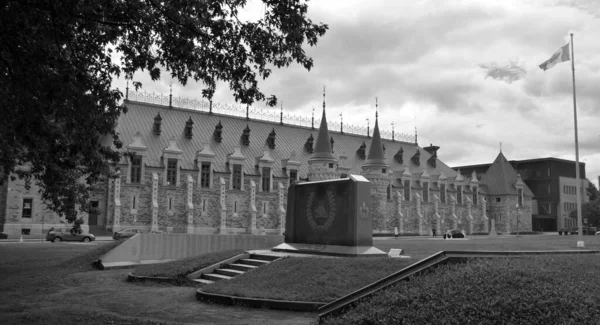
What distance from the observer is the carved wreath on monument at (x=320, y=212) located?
1942 centimetres

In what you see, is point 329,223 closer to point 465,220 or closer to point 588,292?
point 588,292

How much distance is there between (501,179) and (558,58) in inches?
2099

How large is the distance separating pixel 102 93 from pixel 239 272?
28.0 ft

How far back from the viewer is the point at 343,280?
1394 centimetres

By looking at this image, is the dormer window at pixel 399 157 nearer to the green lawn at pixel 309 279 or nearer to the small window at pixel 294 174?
the small window at pixel 294 174

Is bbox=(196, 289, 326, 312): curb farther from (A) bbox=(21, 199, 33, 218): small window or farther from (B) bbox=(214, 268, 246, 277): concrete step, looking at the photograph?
(A) bbox=(21, 199, 33, 218): small window

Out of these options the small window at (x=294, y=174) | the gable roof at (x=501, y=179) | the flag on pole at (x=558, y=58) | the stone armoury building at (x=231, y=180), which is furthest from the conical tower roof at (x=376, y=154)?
the flag on pole at (x=558, y=58)

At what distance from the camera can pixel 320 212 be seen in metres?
20.0

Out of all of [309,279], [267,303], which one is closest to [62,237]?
[309,279]

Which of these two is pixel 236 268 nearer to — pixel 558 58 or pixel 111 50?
pixel 111 50

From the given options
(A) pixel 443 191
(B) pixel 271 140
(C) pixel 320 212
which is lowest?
(C) pixel 320 212

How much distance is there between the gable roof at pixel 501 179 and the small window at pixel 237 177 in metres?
44.7

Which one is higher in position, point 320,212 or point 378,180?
point 378,180

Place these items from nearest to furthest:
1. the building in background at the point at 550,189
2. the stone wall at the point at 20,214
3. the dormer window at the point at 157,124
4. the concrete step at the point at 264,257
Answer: the concrete step at the point at 264,257 → the stone wall at the point at 20,214 → the dormer window at the point at 157,124 → the building in background at the point at 550,189
